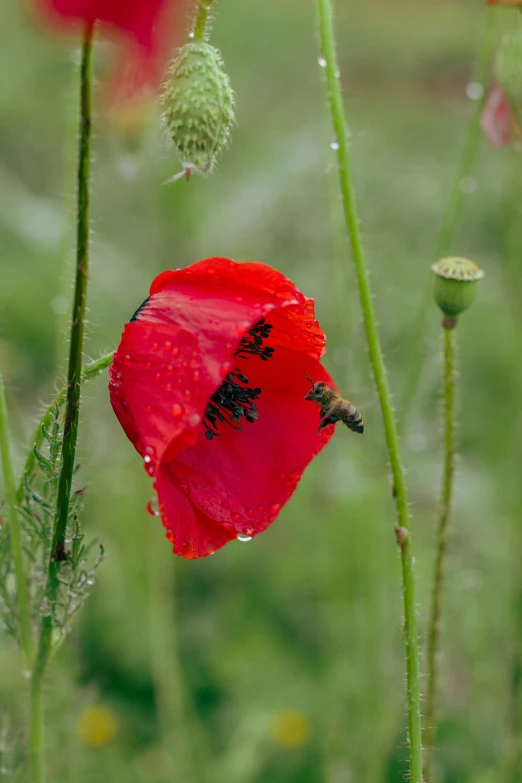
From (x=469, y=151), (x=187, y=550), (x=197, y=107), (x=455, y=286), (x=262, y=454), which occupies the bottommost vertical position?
(x=187, y=550)

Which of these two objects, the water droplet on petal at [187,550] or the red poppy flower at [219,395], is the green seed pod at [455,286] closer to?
the red poppy flower at [219,395]

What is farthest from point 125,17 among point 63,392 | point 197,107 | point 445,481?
point 445,481

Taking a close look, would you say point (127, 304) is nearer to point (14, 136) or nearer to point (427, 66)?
point (14, 136)

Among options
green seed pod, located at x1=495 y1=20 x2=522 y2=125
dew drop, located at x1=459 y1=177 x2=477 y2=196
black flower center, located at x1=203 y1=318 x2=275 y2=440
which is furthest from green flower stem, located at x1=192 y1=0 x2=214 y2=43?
dew drop, located at x1=459 y1=177 x2=477 y2=196

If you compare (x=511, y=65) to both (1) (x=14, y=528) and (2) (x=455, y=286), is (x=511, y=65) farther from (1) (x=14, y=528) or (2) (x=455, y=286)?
(1) (x=14, y=528)

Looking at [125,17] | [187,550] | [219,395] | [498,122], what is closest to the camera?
[125,17]

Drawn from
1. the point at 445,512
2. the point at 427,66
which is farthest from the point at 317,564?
the point at 427,66
